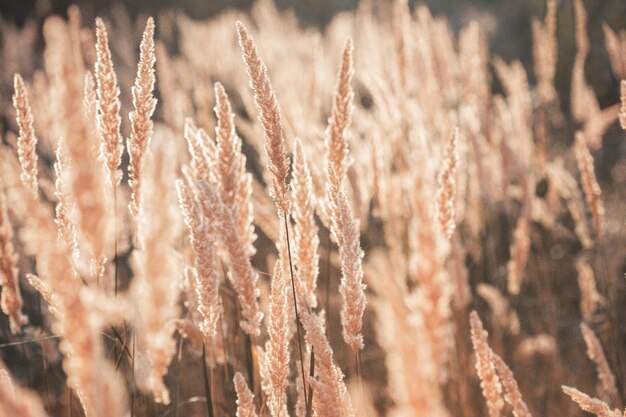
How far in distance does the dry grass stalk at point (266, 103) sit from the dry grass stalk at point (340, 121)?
123 mm

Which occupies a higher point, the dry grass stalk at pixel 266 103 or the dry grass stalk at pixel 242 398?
the dry grass stalk at pixel 266 103

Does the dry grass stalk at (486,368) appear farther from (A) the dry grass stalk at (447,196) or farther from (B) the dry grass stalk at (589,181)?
(B) the dry grass stalk at (589,181)

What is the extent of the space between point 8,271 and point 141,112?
47 cm

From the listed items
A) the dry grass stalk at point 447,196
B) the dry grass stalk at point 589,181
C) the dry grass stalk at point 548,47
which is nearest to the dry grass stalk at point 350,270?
the dry grass stalk at point 447,196

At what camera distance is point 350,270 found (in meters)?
0.93

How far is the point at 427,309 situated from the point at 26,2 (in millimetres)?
10804

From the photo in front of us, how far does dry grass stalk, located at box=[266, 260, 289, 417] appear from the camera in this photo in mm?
1015

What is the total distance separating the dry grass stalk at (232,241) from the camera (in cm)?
98

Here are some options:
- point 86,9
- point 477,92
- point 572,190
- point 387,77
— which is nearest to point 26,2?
point 86,9

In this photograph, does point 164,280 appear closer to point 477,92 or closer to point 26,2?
point 477,92

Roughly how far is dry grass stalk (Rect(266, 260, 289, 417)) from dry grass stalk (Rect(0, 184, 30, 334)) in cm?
59

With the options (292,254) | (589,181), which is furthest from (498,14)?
(292,254)

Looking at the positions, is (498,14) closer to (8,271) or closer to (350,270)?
(8,271)

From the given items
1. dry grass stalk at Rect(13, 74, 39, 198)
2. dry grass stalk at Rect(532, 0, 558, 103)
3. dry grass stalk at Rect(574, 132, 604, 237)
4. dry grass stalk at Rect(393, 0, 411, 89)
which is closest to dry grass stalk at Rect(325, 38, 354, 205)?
dry grass stalk at Rect(13, 74, 39, 198)
